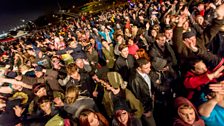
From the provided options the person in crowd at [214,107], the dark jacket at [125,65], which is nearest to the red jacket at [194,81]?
the person in crowd at [214,107]

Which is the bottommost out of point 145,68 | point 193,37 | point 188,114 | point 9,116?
point 9,116

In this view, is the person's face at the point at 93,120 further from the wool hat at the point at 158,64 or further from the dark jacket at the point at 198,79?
the wool hat at the point at 158,64

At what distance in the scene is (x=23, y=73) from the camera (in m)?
6.17

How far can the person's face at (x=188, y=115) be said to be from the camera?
2527 millimetres

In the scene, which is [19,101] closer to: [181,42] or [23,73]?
[23,73]

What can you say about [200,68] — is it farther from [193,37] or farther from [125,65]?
[125,65]

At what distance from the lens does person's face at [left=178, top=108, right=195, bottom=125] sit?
2527mm

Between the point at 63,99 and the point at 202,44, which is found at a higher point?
the point at 202,44

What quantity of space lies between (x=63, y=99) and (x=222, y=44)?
9.44 feet

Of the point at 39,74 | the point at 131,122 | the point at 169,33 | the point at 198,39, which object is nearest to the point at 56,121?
the point at 131,122

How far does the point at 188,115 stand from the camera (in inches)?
99.7

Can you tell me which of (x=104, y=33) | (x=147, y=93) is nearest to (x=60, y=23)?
(x=104, y=33)

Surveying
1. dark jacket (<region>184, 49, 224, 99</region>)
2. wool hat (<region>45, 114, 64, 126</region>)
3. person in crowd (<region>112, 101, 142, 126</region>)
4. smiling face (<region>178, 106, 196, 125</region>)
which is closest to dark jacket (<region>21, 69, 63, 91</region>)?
wool hat (<region>45, 114, 64, 126</region>)

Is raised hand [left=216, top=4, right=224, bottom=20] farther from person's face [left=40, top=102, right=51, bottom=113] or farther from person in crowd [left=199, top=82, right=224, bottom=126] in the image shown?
person's face [left=40, top=102, right=51, bottom=113]
